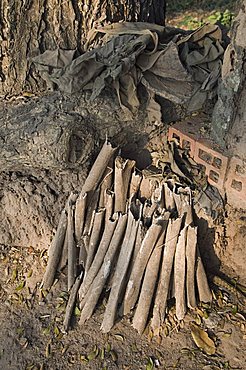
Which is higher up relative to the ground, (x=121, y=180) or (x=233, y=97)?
(x=233, y=97)

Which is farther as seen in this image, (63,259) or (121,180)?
(63,259)

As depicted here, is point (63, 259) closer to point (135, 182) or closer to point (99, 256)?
point (99, 256)

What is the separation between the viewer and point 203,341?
2.92 meters

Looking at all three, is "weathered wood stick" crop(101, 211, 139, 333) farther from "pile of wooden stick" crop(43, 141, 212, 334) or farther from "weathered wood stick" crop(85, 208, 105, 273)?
"weathered wood stick" crop(85, 208, 105, 273)

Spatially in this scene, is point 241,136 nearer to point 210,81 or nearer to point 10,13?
point 210,81

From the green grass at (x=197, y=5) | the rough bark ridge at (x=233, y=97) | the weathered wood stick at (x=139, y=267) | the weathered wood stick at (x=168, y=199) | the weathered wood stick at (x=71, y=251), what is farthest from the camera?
the green grass at (x=197, y=5)

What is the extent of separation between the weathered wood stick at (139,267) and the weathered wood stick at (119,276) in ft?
0.19

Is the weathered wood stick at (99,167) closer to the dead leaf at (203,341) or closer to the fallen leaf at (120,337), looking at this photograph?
the fallen leaf at (120,337)

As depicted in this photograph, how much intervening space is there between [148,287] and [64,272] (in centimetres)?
76

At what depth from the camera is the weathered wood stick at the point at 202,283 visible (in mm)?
3000

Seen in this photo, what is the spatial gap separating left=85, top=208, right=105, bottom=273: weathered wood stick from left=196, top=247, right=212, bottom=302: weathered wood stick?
0.69 metres

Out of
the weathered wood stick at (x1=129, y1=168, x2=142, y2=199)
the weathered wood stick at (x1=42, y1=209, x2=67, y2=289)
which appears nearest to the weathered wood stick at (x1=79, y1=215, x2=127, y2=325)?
the weathered wood stick at (x1=129, y1=168, x2=142, y2=199)

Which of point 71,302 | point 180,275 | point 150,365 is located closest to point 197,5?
point 180,275

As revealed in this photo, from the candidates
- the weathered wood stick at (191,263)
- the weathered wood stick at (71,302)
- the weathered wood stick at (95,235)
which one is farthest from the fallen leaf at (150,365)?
the weathered wood stick at (95,235)
